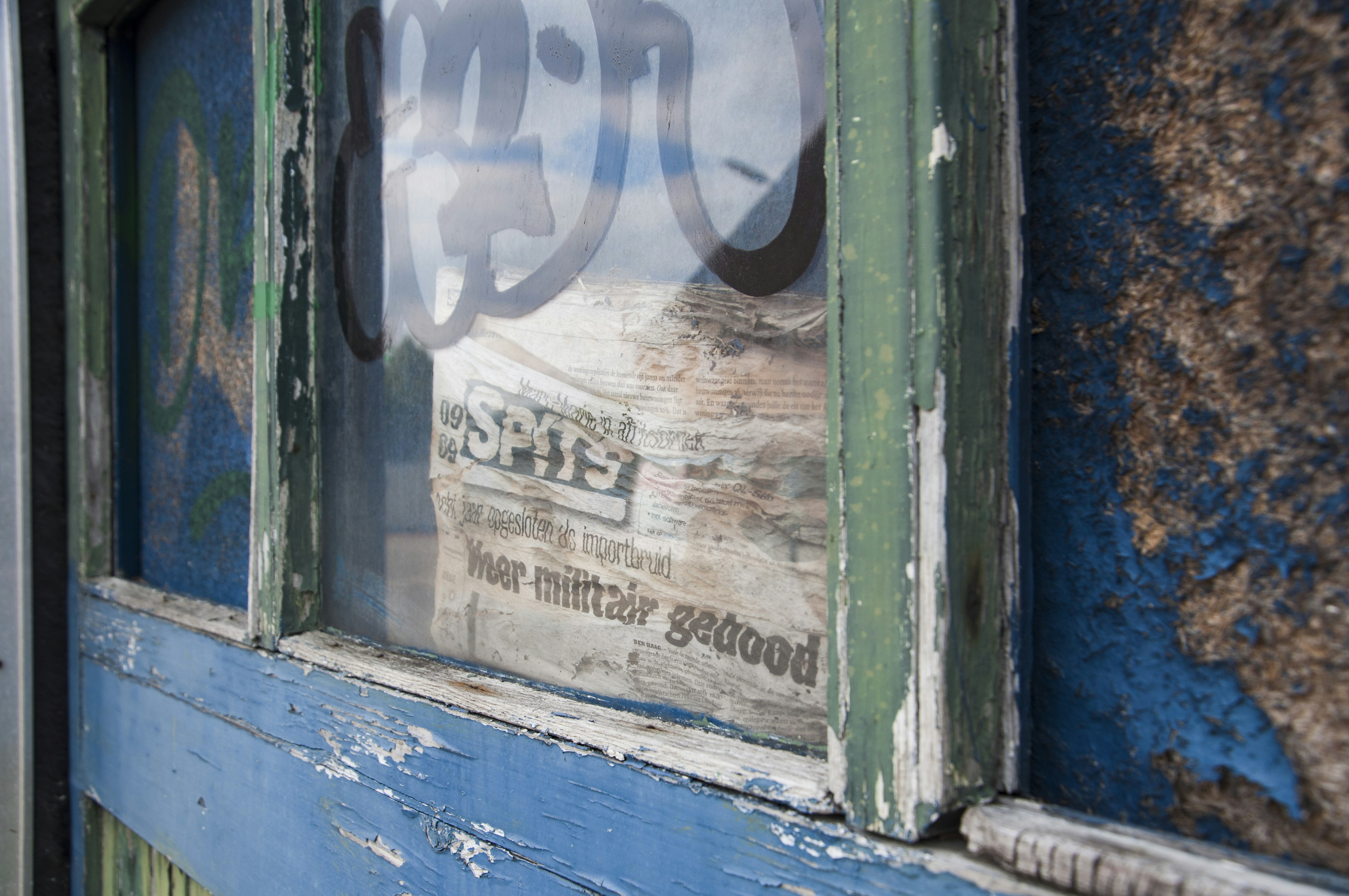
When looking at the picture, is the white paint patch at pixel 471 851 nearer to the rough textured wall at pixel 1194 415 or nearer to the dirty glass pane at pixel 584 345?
the dirty glass pane at pixel 584 345

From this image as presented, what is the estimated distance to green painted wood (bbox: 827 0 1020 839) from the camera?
60cm

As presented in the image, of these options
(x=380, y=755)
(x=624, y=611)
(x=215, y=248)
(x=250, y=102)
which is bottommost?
(x=380, y=755)

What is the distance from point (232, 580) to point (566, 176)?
1075 millimetres

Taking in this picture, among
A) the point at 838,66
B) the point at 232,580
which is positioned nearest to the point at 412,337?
the point at 232,580

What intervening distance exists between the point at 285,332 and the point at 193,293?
584mm

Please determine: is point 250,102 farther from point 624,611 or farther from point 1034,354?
point 1034,354

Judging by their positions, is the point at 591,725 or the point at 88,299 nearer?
the point at 591,725

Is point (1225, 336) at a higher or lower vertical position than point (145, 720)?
higher

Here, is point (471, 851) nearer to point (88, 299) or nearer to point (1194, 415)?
point (1194, 415)

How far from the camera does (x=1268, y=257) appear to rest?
1.75ft

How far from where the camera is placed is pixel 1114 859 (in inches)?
20.5

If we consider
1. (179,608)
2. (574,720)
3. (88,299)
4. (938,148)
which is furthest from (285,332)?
(938,148)

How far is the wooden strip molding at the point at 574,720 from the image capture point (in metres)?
0.72

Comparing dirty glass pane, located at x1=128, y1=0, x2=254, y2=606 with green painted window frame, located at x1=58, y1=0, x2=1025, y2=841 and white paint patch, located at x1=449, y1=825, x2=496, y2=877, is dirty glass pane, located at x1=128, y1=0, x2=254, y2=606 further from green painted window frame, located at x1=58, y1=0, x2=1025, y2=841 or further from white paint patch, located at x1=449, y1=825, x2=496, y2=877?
green painted window frame, located at x1=58, y1=0, x2=1025, y2=841
